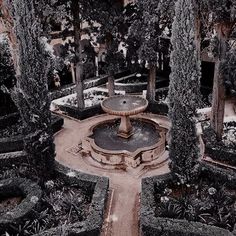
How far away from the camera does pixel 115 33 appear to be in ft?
61.5

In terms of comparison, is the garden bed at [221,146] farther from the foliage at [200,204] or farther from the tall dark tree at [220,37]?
the foliage at [200,204]

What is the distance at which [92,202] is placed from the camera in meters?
11.5

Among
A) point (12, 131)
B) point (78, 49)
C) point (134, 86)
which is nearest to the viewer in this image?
point (12, 131)

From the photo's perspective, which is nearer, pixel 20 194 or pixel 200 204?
pixel 200 204

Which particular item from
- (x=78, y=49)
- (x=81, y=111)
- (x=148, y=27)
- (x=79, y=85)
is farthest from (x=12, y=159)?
(x=148, y=27)

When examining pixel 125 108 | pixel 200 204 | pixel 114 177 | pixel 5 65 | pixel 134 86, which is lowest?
pixel 114 177

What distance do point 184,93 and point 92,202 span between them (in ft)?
15.3

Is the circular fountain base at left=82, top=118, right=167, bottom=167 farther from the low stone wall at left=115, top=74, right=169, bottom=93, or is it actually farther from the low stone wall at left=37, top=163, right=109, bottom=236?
the low stone wall at left=115, top=74, right=169, bottom=93

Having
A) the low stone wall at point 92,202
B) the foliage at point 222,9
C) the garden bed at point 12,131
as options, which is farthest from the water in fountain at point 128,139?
the foliage at point 222,9

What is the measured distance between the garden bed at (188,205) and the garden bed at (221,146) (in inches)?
76.7

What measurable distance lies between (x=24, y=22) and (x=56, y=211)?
633 cm

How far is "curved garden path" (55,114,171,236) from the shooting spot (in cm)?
1158

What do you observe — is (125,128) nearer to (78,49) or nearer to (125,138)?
(125,138)

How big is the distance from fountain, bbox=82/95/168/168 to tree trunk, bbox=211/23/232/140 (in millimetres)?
2414
